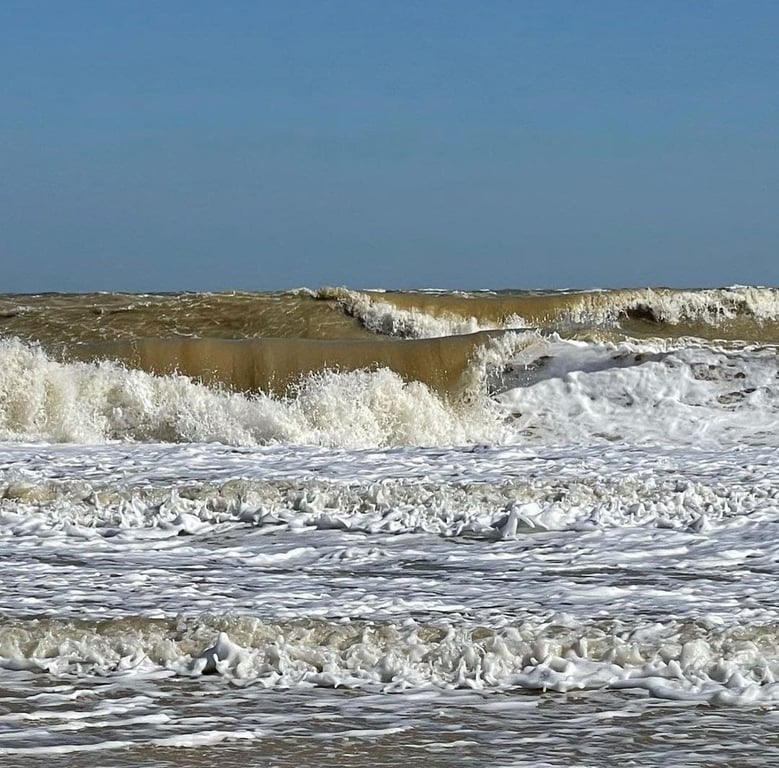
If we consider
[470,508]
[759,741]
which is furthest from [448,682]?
[470,508]

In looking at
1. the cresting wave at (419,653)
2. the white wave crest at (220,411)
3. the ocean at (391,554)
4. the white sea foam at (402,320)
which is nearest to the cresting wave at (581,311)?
the white sea foam at (402,320)

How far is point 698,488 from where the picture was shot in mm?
9352

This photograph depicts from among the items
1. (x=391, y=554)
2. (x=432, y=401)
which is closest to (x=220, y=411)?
(x=432, y=401)

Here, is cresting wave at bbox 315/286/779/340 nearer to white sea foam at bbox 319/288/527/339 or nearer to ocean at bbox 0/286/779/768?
white sea foam at bbox 319/288/527/339

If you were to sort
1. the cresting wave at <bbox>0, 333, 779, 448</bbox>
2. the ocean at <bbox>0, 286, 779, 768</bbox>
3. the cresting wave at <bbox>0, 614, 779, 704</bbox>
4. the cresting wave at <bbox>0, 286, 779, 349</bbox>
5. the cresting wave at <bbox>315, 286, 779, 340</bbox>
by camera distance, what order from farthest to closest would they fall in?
1. the cresting wave at <bbox>315, 286, 779, 340</bbox>
2. the cresting wave at <bbox>0, 286, 779, 349</bbox>
3. the cresting wave at <bbox>0, 333, 779, 448</bbox>
4. the cresting wave at <bbox>0, 614, 779, 704</bbox>
5. the ocean at <bbox>0, 286, 779, 768</bbox>

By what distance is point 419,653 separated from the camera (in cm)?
544

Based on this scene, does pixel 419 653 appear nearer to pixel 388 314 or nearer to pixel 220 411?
pixel 220 411

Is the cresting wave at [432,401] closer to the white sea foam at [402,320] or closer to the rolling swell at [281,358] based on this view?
the rolling swell at [281,358]

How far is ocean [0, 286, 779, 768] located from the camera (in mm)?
Result: 4691

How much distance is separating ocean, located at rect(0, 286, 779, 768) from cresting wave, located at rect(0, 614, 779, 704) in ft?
0.05

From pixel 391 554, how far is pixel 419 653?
7.82 ft

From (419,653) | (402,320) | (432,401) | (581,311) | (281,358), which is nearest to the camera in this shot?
(419,653)

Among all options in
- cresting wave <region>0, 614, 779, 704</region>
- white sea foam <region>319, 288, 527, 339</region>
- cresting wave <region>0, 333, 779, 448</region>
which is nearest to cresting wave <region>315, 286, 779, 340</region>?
white sea foam <region>319, 288, 527, 339</region>

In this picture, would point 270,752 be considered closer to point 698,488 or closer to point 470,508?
point 470,508
